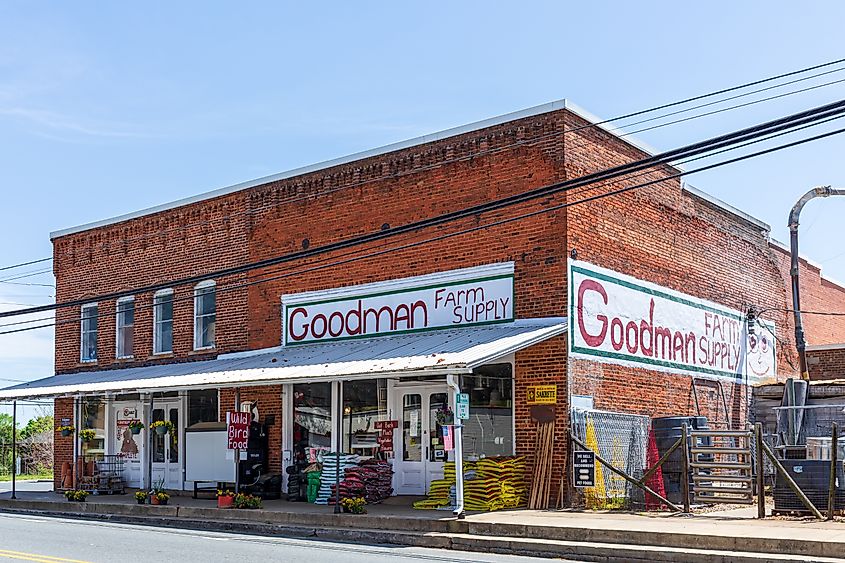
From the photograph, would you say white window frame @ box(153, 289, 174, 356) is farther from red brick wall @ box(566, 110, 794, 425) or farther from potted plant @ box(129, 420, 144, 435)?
red brick wall @ box(566, 110, 794, 425)

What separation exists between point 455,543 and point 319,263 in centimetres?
917

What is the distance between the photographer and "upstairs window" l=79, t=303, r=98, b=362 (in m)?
29.8

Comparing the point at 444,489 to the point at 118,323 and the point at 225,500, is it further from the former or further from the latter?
the point at 118,323

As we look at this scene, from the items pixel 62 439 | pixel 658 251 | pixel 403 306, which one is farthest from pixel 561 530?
pixel 62 439

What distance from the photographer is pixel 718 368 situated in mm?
24484

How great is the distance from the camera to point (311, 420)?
77.5ft

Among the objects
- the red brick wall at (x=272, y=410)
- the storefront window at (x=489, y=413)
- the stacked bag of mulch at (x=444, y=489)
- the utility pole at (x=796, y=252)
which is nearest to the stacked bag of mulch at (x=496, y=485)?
the stacked bag of mulch at (x=444, y=489)

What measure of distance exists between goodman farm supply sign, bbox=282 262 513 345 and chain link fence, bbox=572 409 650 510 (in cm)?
258

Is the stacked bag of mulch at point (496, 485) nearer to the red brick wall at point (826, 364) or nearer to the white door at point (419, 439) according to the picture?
the white door at point (419, 439)

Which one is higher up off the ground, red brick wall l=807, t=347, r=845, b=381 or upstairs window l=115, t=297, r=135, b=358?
upstairs window l=115, t=297, r=135, b=358

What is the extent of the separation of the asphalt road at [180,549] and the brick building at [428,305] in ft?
10.9

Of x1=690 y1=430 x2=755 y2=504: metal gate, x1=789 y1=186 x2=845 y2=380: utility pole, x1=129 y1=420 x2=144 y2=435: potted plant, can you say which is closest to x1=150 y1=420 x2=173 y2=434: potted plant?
x1=129 y1=420 x2=144 y2=435: potted plant

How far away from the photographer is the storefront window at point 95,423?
95.6 ft

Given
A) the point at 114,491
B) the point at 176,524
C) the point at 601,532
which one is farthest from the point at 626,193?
the point at 114,491
